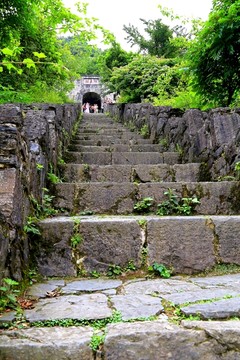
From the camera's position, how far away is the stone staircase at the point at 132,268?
5.12ft

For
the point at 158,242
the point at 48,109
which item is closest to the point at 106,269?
the point at 158,242

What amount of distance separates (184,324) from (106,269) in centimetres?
104

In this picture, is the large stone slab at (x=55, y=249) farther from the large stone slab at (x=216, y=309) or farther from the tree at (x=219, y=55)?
the tree at (x=219, y=55)

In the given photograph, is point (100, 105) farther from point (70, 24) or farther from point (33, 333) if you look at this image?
point (33, 333)

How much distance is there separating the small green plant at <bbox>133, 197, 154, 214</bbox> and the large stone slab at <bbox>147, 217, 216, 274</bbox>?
2.33 ft

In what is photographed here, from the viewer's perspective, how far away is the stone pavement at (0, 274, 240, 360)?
153 centimetres

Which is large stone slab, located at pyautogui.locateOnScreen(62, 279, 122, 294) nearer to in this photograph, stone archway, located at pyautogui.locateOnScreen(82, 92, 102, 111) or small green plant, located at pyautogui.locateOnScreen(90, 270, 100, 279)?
small green plant, located at pyautogui.locateOnScreen(90, 270, 100, 279)

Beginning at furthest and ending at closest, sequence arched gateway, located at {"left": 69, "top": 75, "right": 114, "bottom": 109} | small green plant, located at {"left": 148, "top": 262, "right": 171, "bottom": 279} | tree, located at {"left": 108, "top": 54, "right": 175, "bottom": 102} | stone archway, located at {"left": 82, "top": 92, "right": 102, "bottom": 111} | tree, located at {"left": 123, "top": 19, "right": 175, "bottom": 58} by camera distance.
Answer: stone archway, located at {"left": 82, "top": 92, "right": 102, "bottom": 111}, arched gateway, located at {"left": 69, "top": 75, "right": 114, "bottom": 109}, tree, located at {"left": 123, "top": 19, "right": 175, "bottom": 58}, tree, located at {"left": 108, "top": 54, "right": 175, "bottom": 102}, small green plant, located at {"left": 148, "top": 262, "right": 171, "bottom": 279}

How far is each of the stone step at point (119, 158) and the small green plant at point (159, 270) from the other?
2.92m

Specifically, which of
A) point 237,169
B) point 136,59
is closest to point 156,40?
point 136,59

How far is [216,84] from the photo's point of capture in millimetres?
5652

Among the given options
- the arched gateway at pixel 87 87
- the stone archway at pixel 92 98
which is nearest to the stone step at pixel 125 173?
the arched gateway at pixel 87 87

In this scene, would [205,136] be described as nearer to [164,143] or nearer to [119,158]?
[119,158]

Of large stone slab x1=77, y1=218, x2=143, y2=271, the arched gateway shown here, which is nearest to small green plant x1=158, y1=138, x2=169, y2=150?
large stone slab x1=77, y1=218, x2=143, y2=271
